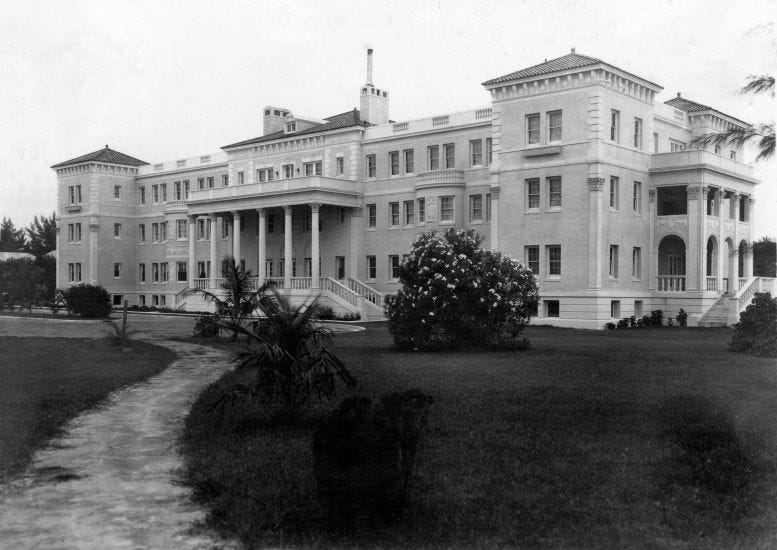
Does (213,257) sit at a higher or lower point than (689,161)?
lower

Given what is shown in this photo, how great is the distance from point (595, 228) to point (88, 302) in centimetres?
2732

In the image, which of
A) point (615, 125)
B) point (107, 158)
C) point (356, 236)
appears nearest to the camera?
point (615, 125)

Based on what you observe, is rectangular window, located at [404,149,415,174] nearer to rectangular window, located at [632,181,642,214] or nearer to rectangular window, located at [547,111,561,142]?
rectangular window, located at [547,111,561,142]

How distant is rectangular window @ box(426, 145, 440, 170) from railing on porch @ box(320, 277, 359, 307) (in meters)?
8.46

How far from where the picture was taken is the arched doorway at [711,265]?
4075cm

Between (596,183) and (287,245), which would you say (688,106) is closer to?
(596,183)

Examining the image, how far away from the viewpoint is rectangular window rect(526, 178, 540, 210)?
40.3 metres

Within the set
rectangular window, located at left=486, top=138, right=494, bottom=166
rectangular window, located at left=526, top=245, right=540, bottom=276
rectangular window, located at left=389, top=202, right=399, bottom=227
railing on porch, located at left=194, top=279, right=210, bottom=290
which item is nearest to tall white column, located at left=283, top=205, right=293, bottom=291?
rectangular window, located at left=389, top=202, right=399, bottom=227

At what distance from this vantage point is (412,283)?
82.3ft

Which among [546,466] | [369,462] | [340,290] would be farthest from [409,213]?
[369,462]

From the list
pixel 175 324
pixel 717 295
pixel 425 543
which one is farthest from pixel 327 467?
pixel 717 295

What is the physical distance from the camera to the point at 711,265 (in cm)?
4309

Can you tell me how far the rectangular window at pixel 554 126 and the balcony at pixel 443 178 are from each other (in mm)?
6671

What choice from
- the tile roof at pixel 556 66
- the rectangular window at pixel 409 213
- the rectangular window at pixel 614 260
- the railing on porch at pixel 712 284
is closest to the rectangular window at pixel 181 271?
the rectangular window at pixel 409 213
